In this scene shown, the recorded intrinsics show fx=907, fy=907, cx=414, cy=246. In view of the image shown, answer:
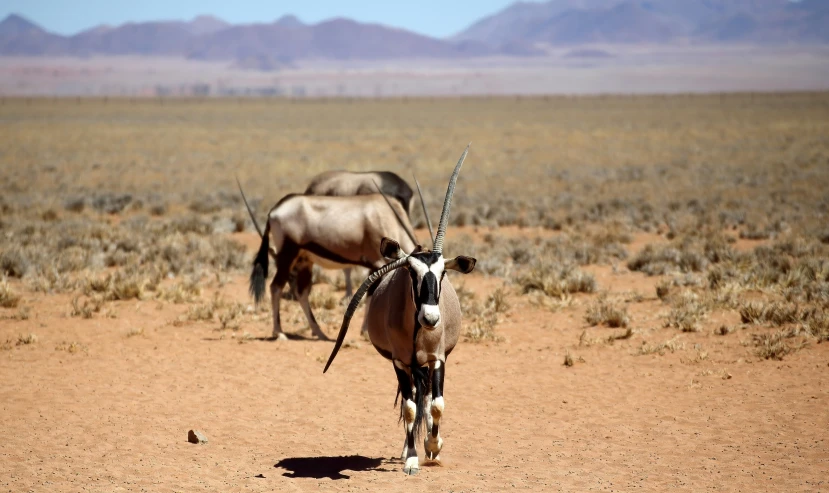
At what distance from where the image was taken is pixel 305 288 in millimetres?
12297

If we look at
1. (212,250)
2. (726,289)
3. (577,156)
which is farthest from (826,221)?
(577,156)

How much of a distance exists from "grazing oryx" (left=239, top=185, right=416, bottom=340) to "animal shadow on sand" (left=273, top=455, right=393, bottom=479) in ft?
12.9

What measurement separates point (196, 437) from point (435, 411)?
2284 millimetres

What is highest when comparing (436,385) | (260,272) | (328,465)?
(436,385)

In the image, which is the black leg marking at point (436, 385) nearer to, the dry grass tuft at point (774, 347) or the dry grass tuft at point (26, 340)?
the dry grass tuft at point (774, 347)

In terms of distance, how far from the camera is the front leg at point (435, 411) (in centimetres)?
671

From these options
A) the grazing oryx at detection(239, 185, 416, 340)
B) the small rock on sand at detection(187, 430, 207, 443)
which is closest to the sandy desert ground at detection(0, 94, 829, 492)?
the small rock on sand at detection(187, 430, 207, 443)

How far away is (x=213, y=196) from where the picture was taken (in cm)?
2817

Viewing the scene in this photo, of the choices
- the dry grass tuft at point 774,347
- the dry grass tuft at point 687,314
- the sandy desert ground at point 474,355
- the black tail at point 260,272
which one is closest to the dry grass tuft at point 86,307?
the sandy desert ground at point 474,355

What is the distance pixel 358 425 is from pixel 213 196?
68.3ft

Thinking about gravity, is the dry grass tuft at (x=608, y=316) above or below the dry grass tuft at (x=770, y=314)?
below

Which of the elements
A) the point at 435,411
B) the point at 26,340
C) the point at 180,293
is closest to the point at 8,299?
the point at 26,340

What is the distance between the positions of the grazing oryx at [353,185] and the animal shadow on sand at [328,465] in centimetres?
646

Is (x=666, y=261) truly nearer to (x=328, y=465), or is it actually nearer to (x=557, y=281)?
(x=557, y=281)
